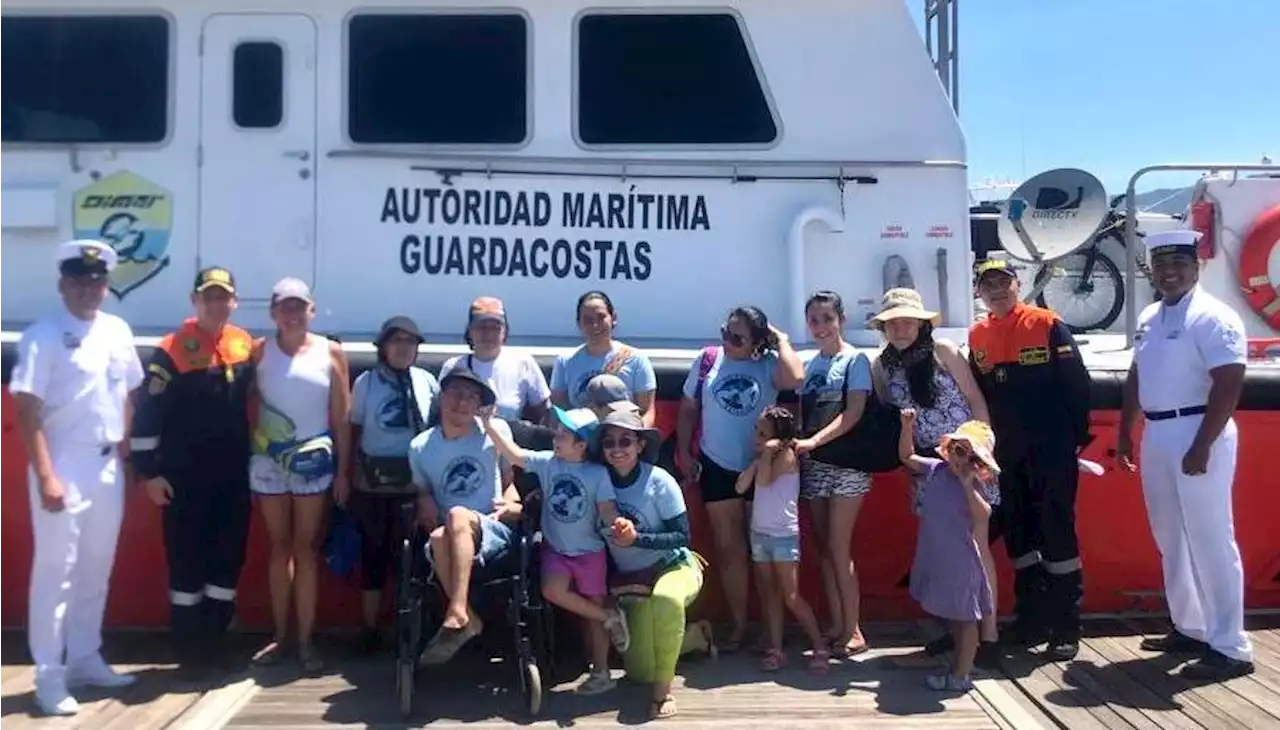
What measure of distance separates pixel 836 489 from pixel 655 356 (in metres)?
0.96

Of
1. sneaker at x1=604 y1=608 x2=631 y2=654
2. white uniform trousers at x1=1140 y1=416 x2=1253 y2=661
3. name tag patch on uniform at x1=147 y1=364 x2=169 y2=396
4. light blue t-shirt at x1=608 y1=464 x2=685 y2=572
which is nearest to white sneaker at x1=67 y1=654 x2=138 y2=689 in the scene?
name tag patch on uniform at x1=147 y1=364 x2=169 y2=396

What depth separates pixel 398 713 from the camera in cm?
427

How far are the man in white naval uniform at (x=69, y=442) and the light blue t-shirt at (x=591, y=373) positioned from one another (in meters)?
1.68

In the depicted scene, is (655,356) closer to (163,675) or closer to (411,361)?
(411,361)

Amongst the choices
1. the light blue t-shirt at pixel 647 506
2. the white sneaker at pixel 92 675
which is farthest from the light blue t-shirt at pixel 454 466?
the white sneaker at pixel 92 675

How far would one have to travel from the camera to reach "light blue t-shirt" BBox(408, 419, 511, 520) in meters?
4.46

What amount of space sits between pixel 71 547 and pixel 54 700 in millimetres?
558

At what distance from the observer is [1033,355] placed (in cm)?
473

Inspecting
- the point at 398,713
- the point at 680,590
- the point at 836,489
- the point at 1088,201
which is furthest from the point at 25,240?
the point at 1088,201

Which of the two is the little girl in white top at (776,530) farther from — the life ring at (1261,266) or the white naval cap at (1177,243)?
the life ring at (1261,266)

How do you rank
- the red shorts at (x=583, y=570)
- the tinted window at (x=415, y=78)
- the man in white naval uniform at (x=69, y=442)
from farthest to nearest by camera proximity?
1. the tinted window at (x=415, y=78)
2. the red shorts at (x=583, y=570)
3. the man in white naval uniform at (x=69, y=442)

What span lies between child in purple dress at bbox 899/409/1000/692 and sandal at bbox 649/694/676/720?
3.38 feet

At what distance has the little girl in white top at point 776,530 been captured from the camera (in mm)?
4535

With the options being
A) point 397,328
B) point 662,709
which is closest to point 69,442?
point 397,328
